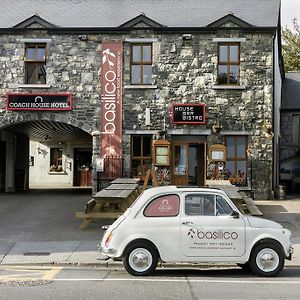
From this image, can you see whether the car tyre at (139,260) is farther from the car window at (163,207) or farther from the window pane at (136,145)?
the window pane at (136,145)

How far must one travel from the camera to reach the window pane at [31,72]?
21078mm

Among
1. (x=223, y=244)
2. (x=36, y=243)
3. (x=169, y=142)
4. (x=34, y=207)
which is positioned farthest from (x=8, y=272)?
(x=169, y=142)

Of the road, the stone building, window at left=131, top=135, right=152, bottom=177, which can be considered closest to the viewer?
the road

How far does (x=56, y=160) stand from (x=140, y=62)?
17498 mm

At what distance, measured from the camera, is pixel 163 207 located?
9305mm

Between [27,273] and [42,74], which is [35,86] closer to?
[42,74]

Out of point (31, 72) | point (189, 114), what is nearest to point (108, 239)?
point (189, 114)

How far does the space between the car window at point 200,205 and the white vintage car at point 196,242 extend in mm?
75

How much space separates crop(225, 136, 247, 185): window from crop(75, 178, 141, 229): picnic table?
240 inches

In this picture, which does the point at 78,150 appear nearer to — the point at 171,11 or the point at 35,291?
the point at 171,11

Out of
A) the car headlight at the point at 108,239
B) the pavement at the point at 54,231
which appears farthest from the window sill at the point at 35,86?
the car headlight at the point at 108,239

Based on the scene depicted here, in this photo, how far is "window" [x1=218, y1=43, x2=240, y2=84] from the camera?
67.8ft

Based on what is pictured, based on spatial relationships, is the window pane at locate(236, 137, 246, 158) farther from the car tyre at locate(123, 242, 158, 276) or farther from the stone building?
the car tyre at locate(123, 242, 158, 276)

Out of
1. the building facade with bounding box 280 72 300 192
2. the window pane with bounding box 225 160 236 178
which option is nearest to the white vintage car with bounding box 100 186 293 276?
the window pane with bounding box 225 160 236 178
